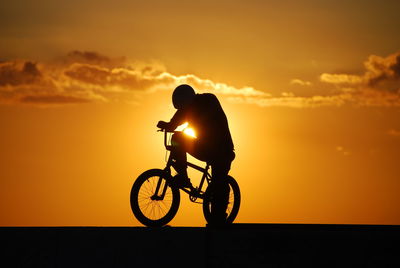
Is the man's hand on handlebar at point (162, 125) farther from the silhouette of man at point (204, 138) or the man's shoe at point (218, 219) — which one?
the man's shoe at point (218, 219)

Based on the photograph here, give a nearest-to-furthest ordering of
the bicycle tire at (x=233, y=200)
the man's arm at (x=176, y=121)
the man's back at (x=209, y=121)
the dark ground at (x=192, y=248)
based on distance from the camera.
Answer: the dark ground at (x=192, y=248) < the man's back at (x=209, y=121) < the man's arm at (x=176, y=121) < the bicycle tire at (x=233, y=200)

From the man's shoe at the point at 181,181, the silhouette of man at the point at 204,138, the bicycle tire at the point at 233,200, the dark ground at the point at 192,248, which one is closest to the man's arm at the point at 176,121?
the silhouette of man at the point at 204,138

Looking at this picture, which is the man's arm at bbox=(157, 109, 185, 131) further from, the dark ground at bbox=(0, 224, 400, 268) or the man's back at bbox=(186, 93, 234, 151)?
the dark ground at bbox=(0, 224, 400, 268)

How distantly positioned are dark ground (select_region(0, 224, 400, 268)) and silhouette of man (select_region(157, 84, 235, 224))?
3182mm

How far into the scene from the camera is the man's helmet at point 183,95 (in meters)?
10.1

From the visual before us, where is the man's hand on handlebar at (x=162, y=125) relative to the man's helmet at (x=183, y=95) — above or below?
below

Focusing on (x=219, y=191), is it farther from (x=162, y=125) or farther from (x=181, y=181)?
(x=162, y=125)

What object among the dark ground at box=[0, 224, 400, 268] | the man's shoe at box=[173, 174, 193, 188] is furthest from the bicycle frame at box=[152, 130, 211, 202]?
the dark ground at box=[0, 224, 400, 268]

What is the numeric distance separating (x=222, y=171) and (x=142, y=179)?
1.34 metres

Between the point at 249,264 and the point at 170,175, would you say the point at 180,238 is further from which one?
the point at 170,175

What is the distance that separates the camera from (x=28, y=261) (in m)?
6.82

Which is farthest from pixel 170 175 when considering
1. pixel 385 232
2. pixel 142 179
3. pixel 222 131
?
pixel 385 232

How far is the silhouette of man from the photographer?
1005 centimetres

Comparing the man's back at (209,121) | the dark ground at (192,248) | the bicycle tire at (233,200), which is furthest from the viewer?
the bicycle tire at (233,200)
